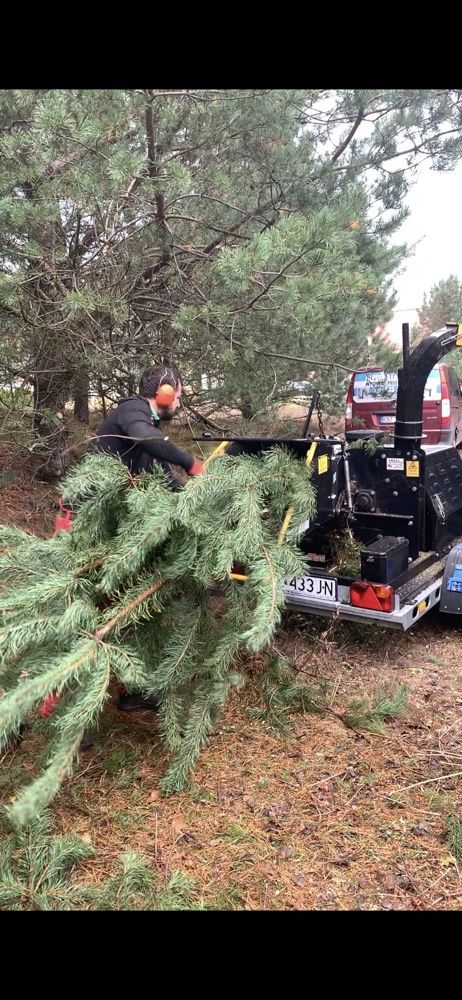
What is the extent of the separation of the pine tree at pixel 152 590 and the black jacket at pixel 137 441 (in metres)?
0.28

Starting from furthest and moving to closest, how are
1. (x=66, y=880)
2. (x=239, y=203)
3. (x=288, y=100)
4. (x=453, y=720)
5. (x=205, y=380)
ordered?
(x=205, y=380) → (x=239, y=203) → (x=288, y=100) → (x=453, y=720) → (x=66, y=880)

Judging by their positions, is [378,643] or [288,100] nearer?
[378,643]

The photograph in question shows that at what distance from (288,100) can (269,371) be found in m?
2.25

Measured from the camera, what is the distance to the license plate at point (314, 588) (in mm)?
4252

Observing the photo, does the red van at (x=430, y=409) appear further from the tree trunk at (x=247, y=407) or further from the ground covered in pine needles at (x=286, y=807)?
the ground covered in pine needles at (x=286, y=807)

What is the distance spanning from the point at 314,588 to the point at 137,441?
1865 millimetres

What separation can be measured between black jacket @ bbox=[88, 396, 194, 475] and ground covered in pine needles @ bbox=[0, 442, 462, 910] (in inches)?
56.2

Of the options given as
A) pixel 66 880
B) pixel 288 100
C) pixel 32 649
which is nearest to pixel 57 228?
pixel 288 100

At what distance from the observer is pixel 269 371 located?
589 centimetres

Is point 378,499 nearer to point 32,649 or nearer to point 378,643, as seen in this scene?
point 378,643

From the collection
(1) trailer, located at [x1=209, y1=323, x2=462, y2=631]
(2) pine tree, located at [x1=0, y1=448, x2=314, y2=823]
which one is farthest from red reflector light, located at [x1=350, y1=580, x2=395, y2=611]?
(2) pine tree, located at [x1=0, y1=448, x2=314, y2=823]

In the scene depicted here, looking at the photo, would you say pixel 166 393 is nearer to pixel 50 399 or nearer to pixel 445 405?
pixel 50 399

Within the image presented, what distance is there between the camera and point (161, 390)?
337 cm

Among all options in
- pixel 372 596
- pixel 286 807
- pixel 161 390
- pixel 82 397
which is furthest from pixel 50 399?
pixel 286 807
